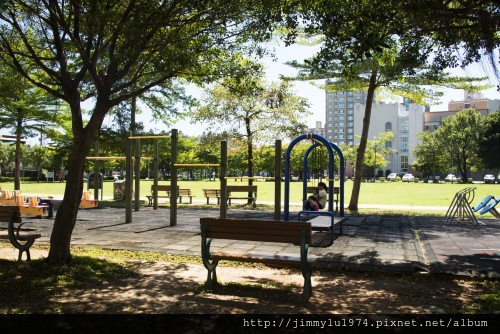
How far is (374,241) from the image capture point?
917 cm

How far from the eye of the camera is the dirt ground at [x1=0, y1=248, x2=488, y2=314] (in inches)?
182

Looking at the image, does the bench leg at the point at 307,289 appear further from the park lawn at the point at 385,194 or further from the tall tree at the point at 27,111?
the tall tree at the point at 27,111

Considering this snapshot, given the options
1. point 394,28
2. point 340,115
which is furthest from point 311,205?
point 340,115

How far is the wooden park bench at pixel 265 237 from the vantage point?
511 cm

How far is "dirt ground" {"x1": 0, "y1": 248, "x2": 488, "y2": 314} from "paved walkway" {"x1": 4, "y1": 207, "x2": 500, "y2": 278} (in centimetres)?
61

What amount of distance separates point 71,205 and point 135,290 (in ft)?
5.98

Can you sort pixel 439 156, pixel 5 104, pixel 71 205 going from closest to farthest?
pixel 71 205 → pixel 5 104 → pixel 439 156

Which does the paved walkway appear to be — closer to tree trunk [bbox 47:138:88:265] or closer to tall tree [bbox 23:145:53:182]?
tree trunk [bbox 47:138:88:265]

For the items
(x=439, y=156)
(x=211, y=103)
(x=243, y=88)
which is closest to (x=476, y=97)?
(x=439, y=156)

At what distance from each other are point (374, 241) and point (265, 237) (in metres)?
4.57

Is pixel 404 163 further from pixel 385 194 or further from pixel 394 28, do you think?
pixel 394 28

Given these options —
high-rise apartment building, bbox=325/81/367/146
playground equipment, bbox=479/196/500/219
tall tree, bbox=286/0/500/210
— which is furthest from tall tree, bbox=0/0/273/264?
high-rise apartment building, bbox=325/81/367/146
